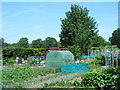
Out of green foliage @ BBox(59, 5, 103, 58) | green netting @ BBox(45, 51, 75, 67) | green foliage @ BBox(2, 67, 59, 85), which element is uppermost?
green foliage @ BBox(59, 5, 103, 58)

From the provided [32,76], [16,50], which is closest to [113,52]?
[32,76]

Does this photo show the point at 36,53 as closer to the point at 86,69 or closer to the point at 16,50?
the point at 16,50

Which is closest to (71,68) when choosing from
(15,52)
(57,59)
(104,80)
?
(57,59)

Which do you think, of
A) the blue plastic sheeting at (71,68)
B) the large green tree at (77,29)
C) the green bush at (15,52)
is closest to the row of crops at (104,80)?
the blue plastic sheeting at (71,68)

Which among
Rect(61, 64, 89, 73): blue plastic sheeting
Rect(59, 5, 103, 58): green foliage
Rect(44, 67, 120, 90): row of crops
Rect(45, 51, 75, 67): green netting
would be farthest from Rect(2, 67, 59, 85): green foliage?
Rect(59, 5, 103, 58): green foliage

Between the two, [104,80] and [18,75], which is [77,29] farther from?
[104,80]

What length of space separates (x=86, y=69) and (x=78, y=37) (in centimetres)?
1144

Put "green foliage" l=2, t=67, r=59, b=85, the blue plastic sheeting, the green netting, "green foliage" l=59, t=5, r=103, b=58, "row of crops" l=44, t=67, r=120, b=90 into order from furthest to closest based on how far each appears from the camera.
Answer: "green foliage" l=59, t=5, r=103, b=58, the green netting, the blue plastic sheeting, "green foliage" l=2, t=67, r=59, b=85, "row of crops" l=44, t=67, r=120, b=90

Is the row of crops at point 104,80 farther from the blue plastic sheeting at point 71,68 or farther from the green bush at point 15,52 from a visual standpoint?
the green bush at point 15,52

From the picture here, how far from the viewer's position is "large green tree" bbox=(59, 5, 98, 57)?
23091 millimetres

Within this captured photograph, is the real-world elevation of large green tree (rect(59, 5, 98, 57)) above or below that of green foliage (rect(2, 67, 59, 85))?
above

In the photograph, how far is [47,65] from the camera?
13.6 m

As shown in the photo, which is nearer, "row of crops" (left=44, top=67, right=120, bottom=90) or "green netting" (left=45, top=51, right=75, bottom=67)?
"row of crops" (left=44, top=67, right=120, bottom=90)

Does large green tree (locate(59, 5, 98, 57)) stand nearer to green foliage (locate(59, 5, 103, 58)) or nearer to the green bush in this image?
green foliage (locate(59, 5, 103, 58))
